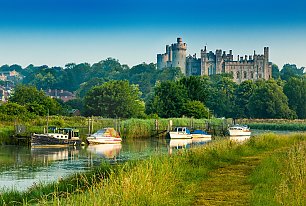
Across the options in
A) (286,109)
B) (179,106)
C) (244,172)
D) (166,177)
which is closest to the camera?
(166,177)

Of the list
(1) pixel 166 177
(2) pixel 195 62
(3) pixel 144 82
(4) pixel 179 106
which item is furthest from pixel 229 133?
(2) pixel 195 62

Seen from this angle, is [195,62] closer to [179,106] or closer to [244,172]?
[179,106]

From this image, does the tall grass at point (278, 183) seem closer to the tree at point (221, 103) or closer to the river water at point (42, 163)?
the river water at point (42, 163)

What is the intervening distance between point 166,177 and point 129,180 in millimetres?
2039

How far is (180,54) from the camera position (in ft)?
650

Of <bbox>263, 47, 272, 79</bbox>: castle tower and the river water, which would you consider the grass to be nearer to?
the river water

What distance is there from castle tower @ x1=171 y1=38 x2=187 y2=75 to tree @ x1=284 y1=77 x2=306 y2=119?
263ft

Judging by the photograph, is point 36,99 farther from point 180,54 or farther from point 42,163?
point 180,54

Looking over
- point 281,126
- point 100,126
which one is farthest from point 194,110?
point 100,126

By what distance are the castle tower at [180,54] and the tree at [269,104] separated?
3438 inches

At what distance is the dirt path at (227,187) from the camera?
43.3 feet

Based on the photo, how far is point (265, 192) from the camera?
13281 mm

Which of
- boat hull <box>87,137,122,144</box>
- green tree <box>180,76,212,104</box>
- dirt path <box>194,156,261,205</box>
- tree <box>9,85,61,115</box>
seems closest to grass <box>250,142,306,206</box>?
dirt path <box>194,156,261,205</box>

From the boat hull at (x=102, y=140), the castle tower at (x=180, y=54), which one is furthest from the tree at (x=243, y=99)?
the castle tower at (x=180, y=54)
